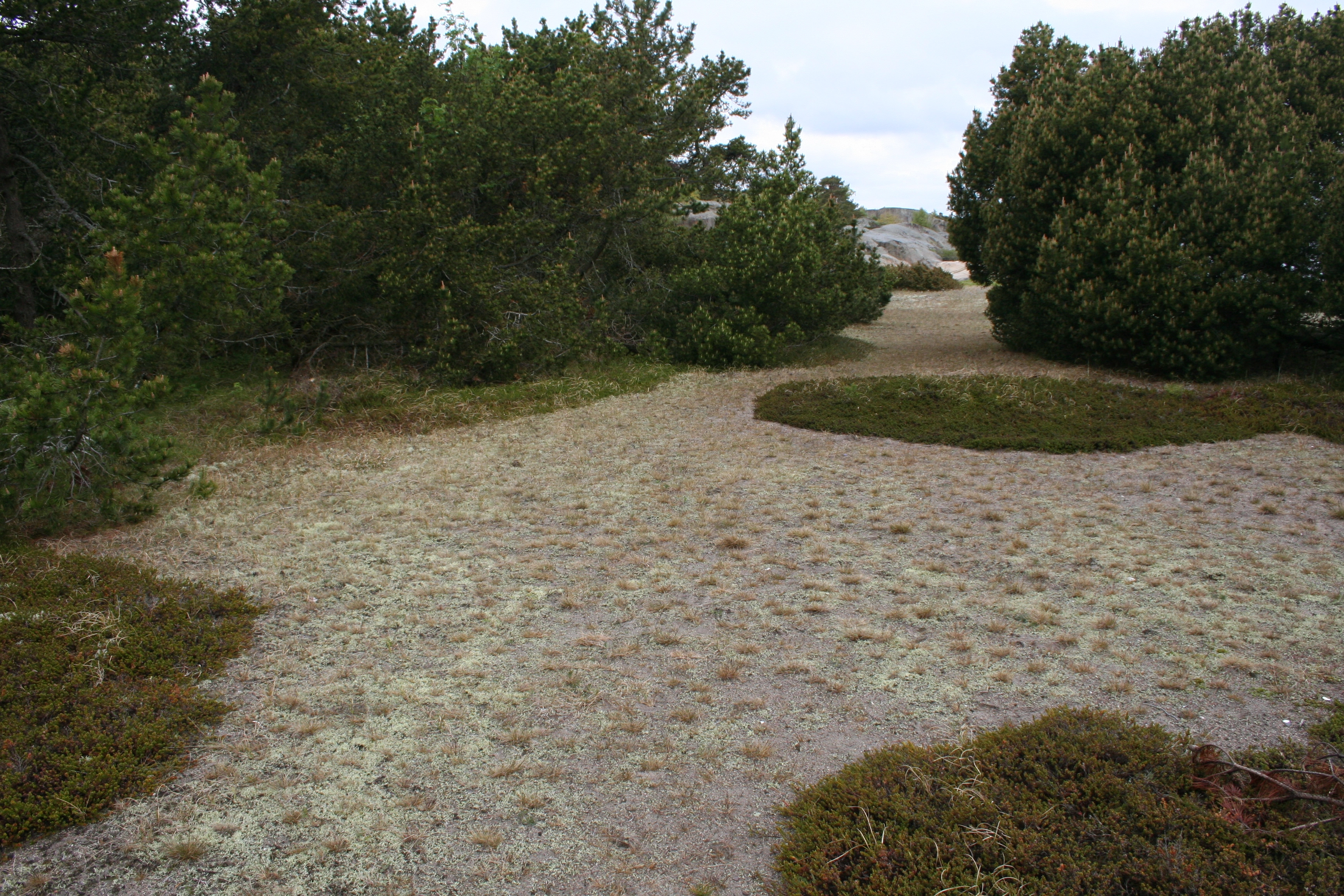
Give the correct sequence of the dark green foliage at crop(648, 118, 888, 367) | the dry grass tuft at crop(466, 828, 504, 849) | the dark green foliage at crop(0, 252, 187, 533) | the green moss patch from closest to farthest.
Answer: the dry grass tuft at crop(466, 828, 504, 849) < the dark green foliage at crop(0, 252, 187, 533) < the dark green foliage at crop(648, 118, 888, 367) < the green moss patch

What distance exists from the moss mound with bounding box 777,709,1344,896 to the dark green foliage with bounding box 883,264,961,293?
967 inches

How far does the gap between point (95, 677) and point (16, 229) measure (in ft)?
26.1

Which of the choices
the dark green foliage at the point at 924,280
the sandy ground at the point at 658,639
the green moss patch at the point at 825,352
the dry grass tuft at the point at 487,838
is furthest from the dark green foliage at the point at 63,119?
the dark green foliage at the point at 924,280

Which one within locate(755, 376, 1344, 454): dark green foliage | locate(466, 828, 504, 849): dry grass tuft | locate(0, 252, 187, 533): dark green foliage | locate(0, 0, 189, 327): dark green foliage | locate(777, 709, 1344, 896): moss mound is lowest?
locate(466, 828, 504, 849): dry grass tuft

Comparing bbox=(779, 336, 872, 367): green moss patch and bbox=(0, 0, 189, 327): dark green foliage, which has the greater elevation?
bbox=(0, 0, 189, 327): dark green foliage

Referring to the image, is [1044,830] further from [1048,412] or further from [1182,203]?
[1182,203]

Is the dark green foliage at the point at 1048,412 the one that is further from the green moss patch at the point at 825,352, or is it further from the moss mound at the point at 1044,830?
the moss mound at the point at 1044,830

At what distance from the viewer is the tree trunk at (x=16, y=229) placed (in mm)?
9172

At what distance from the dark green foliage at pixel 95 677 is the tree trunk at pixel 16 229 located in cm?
590

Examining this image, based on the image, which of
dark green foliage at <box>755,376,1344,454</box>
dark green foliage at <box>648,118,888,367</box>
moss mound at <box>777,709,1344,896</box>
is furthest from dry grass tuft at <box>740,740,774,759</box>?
dark green foliage at <box>648,118,888,367</box>

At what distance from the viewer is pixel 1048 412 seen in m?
9.48

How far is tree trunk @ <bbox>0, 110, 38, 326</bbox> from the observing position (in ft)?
30.1

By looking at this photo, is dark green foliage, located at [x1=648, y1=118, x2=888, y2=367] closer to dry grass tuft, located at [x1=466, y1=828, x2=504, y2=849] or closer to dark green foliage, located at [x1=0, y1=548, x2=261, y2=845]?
Answer: dark green foliage, located at [x1=0, y1=548, x2=261, y2=845]

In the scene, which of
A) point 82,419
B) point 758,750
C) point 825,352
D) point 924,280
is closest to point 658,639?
point 758,750
